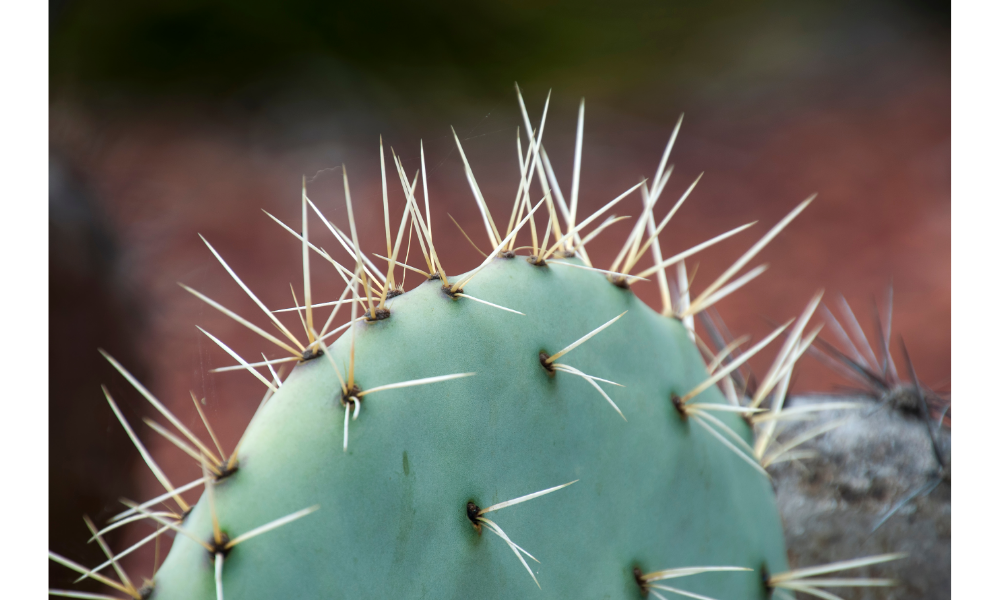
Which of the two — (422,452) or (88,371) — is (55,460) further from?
(422,452)

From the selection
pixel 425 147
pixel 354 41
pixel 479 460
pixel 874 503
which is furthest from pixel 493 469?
pixel 354 41

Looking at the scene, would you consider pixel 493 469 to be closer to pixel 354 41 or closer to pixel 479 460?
pixel 479 460

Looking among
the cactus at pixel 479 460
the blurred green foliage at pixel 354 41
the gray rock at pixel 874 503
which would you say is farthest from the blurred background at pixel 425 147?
the gray rock at pixel 874 503

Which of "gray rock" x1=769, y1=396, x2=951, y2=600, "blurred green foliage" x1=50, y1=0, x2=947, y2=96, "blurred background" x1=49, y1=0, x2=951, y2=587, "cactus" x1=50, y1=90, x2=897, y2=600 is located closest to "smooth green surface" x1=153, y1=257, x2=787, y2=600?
"cactus" x1=50, y1=90, x2=897, y2=600

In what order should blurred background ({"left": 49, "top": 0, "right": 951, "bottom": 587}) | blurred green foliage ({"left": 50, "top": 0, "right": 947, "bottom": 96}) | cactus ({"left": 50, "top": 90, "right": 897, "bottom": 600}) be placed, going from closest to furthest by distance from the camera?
cactus ({"left": 50, "top": 90, "right": 897, "bottom": 600}) < blurred background ({"left": 49, "top": 0, "right": 951, "bottom": 587}) < blurred green foliage ({"left": 50, "top": 0, "right": 947, "bottom": 96})

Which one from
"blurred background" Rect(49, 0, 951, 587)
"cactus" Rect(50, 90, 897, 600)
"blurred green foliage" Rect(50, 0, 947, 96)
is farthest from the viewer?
"blurred green foliage" Rect(50, 0, 947, 96)

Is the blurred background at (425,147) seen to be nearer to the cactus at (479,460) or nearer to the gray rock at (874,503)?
the cactus at (479,460)

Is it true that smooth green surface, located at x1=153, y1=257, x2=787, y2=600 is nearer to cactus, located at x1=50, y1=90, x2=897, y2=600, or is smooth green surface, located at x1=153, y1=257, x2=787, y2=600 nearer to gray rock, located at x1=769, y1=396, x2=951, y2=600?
cactus, located at x1=50, y1=90, x2=897, y2=600
